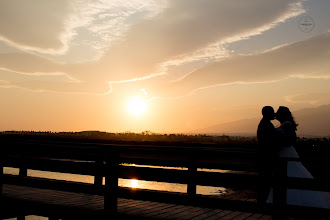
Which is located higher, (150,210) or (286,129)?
(286,129)

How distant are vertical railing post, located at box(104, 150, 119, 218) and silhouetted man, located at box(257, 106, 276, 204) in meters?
2.68

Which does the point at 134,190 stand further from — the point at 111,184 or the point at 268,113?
the point at 268,113

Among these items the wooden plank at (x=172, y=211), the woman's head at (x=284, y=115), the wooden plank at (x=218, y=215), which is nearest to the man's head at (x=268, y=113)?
the woman's head at (x=284, y=115)

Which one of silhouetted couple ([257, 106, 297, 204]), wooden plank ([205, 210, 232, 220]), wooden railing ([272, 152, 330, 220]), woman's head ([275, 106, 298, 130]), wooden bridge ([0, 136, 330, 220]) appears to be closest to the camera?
wooden railing ([272, 152, 330, 220])

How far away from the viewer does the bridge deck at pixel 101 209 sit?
683cm

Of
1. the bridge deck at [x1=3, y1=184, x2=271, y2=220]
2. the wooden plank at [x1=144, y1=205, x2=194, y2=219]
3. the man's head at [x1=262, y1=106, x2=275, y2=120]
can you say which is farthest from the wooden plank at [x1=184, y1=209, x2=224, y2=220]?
the man's head at [x1=262, y1=106, x2=275, y2=120]

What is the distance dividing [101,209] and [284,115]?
4.03 meters

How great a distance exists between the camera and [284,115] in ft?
20.7

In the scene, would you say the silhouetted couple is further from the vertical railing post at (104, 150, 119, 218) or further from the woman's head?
the vertical railing post at (104, 150, 119, 218)

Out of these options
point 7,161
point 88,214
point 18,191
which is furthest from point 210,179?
point 18,191

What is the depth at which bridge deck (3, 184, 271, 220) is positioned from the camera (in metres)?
6.83

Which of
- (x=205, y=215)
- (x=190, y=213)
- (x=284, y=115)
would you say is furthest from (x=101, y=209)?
(x=284, y=115)

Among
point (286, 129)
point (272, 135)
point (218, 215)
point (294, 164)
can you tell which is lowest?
point (218, 215)

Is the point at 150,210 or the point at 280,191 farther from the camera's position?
the point at 150,210
